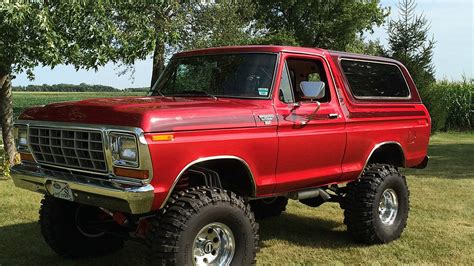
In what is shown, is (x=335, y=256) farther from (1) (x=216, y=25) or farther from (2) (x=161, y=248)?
(1) (x=216, y=25)

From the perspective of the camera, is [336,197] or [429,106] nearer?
[336,197]

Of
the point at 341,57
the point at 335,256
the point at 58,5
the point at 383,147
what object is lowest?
the point at 335,256

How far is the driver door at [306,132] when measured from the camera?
15.4 ft

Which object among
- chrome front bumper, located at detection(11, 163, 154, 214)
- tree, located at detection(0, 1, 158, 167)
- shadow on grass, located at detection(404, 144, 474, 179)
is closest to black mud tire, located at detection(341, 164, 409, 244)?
chrome front bumper, located at detection(11, 163, 154, 214)

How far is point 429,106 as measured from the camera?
17.5 m

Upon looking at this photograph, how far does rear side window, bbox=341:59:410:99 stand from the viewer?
568cm

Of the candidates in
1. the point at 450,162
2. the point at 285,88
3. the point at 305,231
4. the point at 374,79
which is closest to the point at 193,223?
the point at 285,88

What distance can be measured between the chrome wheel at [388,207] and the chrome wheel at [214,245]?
92.3 inches

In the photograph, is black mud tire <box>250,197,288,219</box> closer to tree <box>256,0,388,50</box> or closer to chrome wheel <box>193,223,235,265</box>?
chrome wheel <box>193,223,235,265</box>

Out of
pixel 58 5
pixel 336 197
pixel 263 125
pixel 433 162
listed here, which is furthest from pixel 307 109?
pixel 433 162

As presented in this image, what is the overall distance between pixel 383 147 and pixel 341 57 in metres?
1.22

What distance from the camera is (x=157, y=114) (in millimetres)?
3760

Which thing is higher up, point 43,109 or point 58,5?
point 58,5

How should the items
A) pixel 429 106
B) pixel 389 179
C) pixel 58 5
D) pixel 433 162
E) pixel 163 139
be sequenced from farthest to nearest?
pixel 429 106 → pixel 433 162 → pixel 58 5 → pixel 389 179 → pixel 163 139
